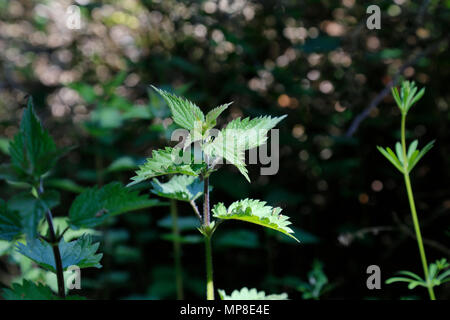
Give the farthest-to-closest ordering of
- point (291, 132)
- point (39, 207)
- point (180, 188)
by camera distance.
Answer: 1. point (291, 132)
2. point (180, 188)
3. point (39, 207)

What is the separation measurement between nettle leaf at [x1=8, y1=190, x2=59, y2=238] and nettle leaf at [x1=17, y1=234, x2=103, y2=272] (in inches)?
5.5

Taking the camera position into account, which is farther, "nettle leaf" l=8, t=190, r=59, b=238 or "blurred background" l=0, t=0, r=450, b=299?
"blurred background" l=0, t=0, r=450, b=299

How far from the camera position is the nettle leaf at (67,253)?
0.87 m

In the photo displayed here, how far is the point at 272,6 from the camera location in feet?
8.02

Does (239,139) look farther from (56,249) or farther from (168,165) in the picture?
(56,249)

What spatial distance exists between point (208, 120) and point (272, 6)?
185 cm

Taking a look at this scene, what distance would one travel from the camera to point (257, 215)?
822 mm

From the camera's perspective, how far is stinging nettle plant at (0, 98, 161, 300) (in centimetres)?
75

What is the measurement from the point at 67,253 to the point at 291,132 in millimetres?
1589

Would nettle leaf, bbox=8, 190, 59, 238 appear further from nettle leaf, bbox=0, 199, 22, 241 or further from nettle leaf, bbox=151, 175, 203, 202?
nettle leaf, bbox=151, 175, 203, 202

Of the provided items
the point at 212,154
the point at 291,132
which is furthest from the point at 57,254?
the point at 291,132

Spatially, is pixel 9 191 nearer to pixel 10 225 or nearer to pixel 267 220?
pixel 10 225

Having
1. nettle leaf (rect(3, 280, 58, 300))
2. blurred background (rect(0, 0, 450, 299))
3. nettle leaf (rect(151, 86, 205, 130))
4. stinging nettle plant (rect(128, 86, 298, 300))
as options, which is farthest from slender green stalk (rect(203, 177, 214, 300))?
blurred background (rect(0, 0, 450, 299))

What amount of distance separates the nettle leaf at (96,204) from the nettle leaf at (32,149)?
13cm
